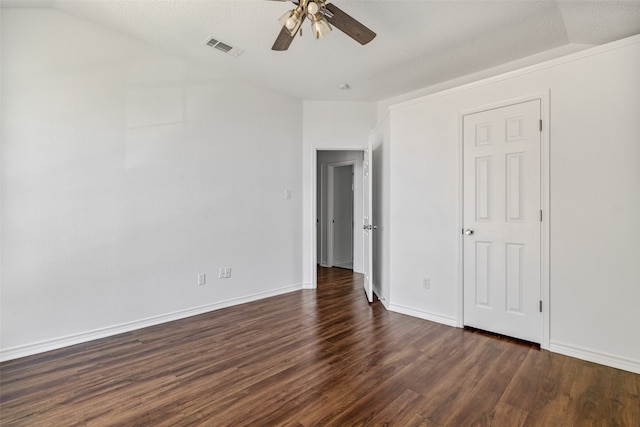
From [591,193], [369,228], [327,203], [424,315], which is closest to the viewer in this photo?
[591,193]

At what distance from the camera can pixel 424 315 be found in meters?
3.25

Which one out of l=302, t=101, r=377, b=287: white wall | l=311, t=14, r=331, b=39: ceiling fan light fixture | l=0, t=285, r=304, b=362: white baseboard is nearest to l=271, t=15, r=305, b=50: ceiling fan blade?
l=311, t=14, r=331, b=39: ceiling fan light fixture

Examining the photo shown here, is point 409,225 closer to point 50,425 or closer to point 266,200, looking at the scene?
point 266,200

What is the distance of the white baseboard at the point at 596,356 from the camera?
7.16 ft

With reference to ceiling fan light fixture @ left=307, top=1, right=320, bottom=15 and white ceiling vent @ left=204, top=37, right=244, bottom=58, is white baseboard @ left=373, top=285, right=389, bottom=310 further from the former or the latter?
white ceiling vent @ left=204, top=37, right=244, bottom=58

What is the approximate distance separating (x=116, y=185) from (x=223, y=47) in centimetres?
170

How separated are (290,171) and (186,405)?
10.3 ft

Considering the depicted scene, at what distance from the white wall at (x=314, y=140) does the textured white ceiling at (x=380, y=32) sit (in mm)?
811

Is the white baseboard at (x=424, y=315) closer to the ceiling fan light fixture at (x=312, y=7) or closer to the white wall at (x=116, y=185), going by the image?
the white wall at (x=116, y=185)

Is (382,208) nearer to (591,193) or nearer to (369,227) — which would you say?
(369,227)

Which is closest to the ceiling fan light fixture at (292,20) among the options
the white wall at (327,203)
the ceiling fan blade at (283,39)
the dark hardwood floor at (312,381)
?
the ceiling fan blade at (283,39)

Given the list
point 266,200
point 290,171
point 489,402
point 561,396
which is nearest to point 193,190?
point 266,200

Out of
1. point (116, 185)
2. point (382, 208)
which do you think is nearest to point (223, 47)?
point (116, 185)

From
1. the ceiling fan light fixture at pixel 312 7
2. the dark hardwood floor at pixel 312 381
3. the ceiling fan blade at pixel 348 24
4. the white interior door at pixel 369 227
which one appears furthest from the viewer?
the white interior door at pixel 369 227
